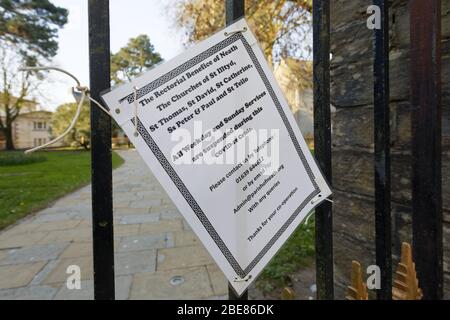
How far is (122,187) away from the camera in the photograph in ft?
28.3

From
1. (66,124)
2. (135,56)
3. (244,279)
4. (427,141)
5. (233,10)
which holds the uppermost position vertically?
(135,56)

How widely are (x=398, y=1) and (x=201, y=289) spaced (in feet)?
7.65

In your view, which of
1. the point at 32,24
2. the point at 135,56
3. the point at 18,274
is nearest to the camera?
the point at 18,274

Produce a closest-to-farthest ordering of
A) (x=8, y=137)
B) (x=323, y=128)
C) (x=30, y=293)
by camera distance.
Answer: (x=323, y=128), (x=30, y=293), (x=8, y=137)

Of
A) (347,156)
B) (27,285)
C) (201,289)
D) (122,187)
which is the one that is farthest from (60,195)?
(347,156)

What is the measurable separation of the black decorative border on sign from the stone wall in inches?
26.4

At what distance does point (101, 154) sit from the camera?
0.80 m

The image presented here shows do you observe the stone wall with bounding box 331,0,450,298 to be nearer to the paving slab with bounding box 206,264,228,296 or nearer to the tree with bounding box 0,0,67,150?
the paving slab with bounding box 206,264,228,296

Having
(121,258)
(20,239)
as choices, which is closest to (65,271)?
(121,258)

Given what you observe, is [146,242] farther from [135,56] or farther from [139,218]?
[135,56]

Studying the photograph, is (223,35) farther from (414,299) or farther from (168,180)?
(414,299)

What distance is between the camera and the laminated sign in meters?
0.80

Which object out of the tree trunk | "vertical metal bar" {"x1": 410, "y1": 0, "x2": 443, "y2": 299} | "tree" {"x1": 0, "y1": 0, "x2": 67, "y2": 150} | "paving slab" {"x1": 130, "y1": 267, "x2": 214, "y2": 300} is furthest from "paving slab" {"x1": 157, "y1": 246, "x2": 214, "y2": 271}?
the tree trunk

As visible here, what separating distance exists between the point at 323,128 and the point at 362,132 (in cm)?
72
